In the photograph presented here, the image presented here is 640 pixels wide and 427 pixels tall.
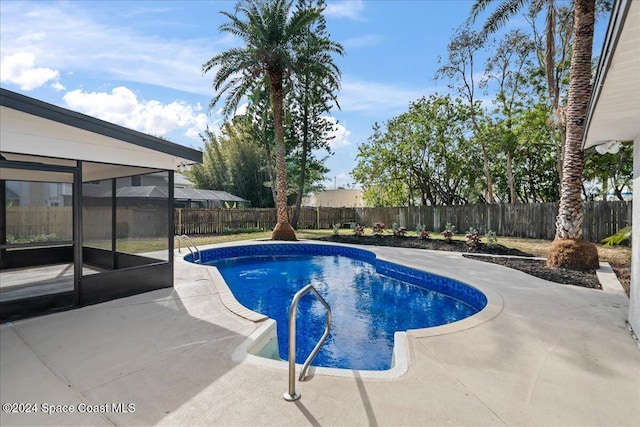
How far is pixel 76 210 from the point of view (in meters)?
4.55

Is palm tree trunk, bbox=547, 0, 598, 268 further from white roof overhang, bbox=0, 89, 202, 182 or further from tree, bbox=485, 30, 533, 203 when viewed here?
tree, bbox=485, 30, 533, 203

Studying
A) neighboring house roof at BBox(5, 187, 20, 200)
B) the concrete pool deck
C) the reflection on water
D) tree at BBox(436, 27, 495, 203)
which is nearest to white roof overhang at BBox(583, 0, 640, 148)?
the concrete pool deck

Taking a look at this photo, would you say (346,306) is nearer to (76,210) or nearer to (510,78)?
(76,210)

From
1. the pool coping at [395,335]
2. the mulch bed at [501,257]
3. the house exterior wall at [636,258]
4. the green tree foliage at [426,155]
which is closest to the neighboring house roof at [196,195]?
the green tree foliage at [426,155]

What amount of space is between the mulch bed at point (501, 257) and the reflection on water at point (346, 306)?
2.18 metres

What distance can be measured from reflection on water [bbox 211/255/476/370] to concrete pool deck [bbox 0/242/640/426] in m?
1.08

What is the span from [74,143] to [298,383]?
4278mm

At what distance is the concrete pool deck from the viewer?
2.26 metres

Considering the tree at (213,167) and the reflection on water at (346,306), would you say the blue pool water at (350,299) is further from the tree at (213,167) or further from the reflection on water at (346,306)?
the tree at (213,167)

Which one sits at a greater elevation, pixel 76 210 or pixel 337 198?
pixel 337 198

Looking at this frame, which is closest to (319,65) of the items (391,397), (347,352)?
(347,352)

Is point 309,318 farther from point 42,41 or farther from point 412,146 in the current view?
point 412,146

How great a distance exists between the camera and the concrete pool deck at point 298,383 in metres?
2.26

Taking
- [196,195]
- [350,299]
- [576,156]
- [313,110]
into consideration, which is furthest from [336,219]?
[576,156]
